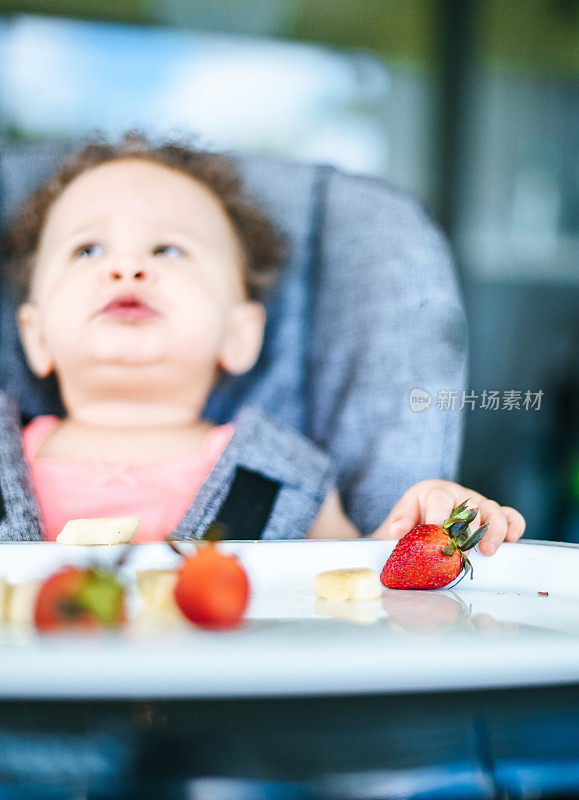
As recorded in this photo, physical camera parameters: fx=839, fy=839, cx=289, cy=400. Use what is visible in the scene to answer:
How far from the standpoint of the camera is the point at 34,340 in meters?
1.11

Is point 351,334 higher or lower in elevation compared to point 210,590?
higher

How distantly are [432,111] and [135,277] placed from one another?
0.74 m

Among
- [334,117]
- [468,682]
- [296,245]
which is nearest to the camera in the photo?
[468,682]

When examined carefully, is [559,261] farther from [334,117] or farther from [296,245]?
[296,245]

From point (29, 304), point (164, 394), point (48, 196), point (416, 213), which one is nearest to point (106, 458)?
point (164, 394)

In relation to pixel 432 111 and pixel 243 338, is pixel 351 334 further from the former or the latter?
pixel 432 111

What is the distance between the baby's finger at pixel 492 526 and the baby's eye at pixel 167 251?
0.51m

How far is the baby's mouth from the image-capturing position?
102 cm

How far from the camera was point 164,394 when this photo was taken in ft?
3.49

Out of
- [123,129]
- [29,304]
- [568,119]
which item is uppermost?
[568,119]

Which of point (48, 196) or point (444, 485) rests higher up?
point (48, 196)

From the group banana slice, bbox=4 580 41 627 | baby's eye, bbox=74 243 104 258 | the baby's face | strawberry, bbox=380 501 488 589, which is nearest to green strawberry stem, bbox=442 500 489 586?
strawberry, bbox=380 501 488 589

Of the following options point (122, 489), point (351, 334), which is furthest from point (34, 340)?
point (351, 334)

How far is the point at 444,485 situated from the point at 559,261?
Result: 0.93 metres
